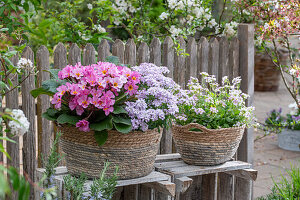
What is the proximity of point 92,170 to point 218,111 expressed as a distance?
826 millimetres

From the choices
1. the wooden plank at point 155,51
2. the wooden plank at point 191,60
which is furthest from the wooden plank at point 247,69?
the wooden plank at point 155,51

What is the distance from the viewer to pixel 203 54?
3352 mm

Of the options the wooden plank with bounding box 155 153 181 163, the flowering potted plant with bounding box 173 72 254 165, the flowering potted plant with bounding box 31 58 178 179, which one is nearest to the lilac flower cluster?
the flowering potted plant with bounding box 31 58 178 179

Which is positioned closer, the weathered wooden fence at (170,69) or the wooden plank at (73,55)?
the weathered wooden fence at (170,69)

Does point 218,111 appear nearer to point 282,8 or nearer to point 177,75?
point 177,75

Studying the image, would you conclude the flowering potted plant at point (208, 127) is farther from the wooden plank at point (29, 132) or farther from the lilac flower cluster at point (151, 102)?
the wooden plank at point (29, 132)

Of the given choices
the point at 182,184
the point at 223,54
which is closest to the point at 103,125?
the point at 182,184

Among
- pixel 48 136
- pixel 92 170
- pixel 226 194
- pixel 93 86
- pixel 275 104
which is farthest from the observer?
pixel 275 104

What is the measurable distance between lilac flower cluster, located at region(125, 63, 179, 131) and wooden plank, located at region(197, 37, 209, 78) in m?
1.14

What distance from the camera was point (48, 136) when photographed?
8.93ft

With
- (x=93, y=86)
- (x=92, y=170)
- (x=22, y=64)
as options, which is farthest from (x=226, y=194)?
(x=22, y=64)

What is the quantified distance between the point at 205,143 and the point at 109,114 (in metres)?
0.66

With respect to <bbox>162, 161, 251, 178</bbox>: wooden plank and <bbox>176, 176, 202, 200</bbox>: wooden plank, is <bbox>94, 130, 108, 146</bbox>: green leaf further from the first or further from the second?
<bbox>176, 176, 202, 200</bbox>: wooden plank

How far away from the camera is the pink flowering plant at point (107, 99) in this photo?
6.42 feet
